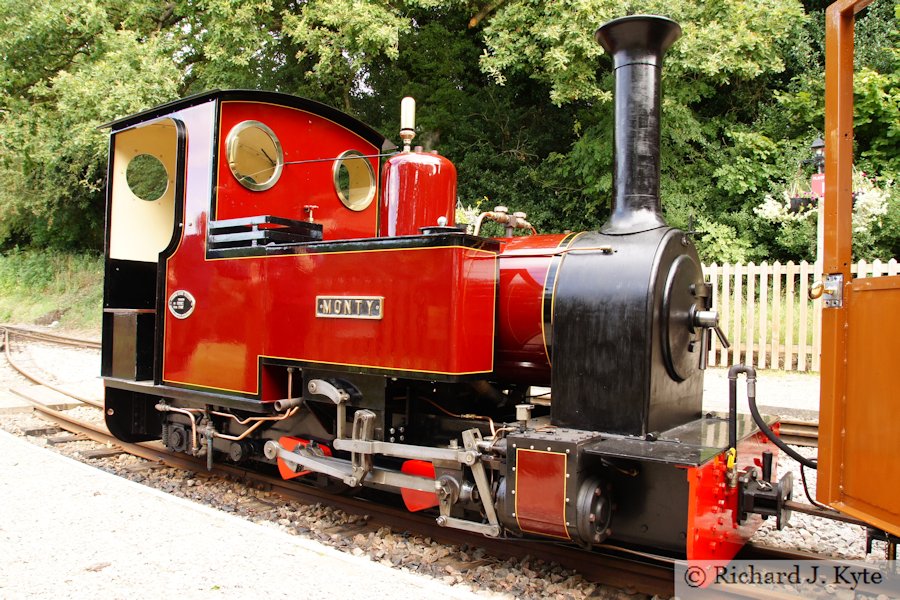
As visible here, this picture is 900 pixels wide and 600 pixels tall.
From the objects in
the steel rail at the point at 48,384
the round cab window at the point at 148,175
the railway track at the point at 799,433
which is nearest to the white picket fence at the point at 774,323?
the railway track at the point at 799,433

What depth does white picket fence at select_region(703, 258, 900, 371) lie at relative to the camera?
9055 millimetres

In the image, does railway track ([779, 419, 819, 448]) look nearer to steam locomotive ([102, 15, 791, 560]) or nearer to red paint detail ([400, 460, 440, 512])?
steam locomotive ([102, 15, 791, 560])

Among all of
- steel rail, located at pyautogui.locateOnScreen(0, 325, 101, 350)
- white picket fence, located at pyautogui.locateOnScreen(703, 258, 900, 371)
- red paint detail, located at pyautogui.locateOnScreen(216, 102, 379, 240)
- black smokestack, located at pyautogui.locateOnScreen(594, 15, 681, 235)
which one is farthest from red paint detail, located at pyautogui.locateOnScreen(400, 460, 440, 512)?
steel rail, located at pyautogui.locateOnScreen(0, 325, 101, 350)

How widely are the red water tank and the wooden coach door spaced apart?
205 centimetres

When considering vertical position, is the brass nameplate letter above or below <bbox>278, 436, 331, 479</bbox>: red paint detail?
above

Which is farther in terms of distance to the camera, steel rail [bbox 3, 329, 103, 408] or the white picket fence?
the white picket fence

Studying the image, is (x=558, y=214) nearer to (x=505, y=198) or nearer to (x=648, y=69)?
(x=505, y=198)

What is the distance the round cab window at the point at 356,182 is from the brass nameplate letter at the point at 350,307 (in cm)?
162

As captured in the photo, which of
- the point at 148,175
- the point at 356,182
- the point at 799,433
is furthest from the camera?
the point at 148,175

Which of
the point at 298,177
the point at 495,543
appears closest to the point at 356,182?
the point at 298,177

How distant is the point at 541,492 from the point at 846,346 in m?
1.39

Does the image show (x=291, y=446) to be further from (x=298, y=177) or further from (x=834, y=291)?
(x=834, y=291)

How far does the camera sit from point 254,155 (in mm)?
4875

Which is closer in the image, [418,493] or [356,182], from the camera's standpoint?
[418,493]
